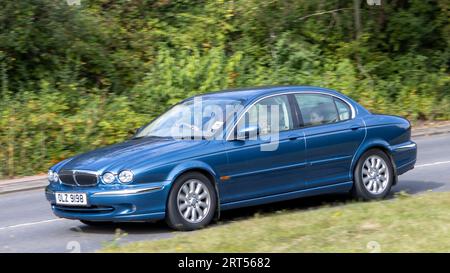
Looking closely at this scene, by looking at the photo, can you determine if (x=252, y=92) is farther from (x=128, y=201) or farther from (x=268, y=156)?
(x=128, y=201)

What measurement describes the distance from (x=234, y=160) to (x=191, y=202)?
0.80 meters

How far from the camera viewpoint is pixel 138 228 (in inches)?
446

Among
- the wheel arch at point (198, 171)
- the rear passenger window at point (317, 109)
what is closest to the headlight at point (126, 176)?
the wheel arch at point (198, 171)

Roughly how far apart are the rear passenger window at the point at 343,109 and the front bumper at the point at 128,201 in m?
3.05

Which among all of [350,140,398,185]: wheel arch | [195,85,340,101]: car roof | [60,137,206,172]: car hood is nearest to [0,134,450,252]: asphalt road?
[350,140,398,185]: wheel arch

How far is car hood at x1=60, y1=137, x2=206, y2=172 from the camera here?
10.6 meters

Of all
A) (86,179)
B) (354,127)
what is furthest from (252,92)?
(86,179)

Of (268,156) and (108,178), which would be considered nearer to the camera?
(108,178)

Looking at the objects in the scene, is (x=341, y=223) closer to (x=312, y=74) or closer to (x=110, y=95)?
(x=110, y=95)

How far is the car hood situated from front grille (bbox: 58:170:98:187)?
7 centimetres

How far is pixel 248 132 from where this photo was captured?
1134 centimetres

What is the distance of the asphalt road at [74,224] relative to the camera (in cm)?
1052

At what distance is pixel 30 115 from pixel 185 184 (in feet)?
27.8
